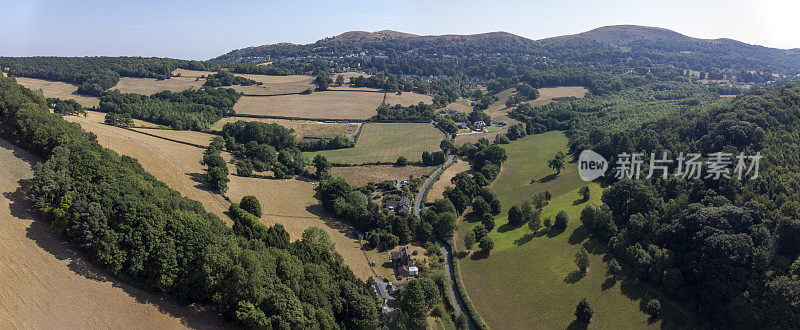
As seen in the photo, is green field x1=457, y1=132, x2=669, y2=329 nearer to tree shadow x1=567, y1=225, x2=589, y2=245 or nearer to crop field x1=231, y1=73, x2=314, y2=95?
tree shadow x1=567, y1=225, x2=589, y2=245

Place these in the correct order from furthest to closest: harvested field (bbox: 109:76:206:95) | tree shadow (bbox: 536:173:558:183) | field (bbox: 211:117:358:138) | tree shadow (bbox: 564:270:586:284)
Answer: harvested field (bbox: 109:76:206:95)
field (bbox: 211:117:358:138)
tree shadow (bbox: 536:173:558:183)
tree shadow (bbox: 564:270:586:284)

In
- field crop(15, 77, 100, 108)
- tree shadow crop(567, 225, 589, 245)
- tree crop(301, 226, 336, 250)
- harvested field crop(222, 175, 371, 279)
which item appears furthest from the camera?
field crop(15, 77, 100, 108)


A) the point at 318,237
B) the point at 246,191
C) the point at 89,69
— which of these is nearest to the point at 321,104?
the point at 246,191

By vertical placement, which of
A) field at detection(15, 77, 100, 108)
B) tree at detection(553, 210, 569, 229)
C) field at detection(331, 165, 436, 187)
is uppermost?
field at detection(15, 77, 100, 108)

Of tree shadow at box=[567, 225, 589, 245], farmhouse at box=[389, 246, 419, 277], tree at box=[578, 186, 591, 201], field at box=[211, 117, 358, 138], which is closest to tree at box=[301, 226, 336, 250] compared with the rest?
farmhouse at box=[389, 246, 419, 277]

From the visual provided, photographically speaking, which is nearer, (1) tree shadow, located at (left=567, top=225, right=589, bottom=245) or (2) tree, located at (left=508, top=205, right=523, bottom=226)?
(1) tree shadow, located at (left=567, top=225, right=589, bottom=245)

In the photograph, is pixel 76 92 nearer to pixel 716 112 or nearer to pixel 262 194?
pixel 262 194
